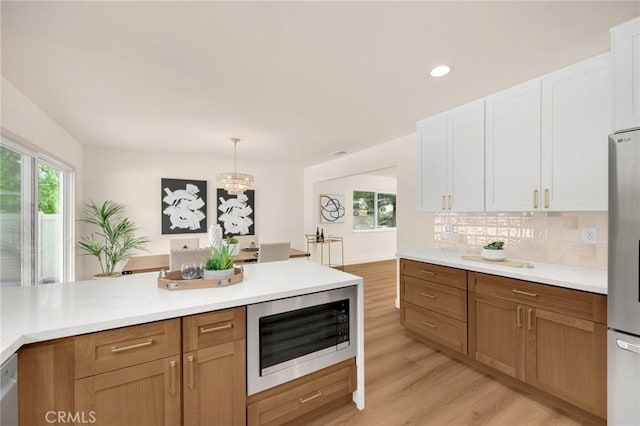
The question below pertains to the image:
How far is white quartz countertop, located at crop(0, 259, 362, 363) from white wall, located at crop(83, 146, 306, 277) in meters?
3.30

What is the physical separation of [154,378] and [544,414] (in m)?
2.32

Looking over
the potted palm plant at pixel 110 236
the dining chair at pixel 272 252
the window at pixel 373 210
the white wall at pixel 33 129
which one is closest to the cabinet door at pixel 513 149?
the dining chair at pixel 272 252

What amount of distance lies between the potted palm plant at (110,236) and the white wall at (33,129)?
45cm

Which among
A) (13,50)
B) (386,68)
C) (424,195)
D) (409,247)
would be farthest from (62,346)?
(409,247)

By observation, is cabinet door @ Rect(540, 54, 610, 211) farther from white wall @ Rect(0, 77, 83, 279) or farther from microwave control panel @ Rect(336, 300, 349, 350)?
white wall @ Rect(0, 77, 83, 279)

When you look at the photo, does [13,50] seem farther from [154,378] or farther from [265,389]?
[265,389]

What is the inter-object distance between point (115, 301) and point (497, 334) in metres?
2.50

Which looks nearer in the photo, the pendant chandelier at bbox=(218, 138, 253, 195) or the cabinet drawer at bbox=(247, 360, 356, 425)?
the cabinet drawer at bbox=(247, 360, 356, 425)

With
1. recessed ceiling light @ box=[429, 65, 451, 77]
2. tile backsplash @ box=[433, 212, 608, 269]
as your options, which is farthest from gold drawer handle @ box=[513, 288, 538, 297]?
recessed ceiling light @ box=[429, 65, 451, 77]

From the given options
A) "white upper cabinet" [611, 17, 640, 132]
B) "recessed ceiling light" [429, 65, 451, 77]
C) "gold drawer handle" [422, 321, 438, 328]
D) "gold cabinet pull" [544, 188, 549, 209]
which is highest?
"recessed ceiling light" [429, 65, 451, 77]

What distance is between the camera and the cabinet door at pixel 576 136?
5.70 feet

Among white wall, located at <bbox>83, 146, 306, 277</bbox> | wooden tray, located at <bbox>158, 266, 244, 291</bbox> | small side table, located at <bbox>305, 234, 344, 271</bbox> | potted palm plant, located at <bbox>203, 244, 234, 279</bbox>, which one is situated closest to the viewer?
wooden tray, located at <bbox>158, 266, 244, 291</bbox>

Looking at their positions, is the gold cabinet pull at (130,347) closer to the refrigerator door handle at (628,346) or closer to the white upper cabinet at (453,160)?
the refrigerator door handle at (628,346)

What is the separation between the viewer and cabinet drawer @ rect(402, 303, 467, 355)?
2287 millimetres
